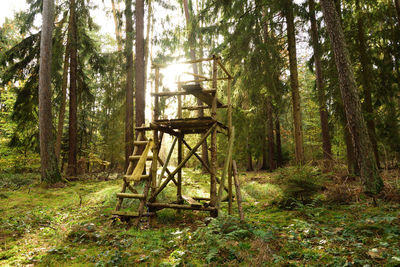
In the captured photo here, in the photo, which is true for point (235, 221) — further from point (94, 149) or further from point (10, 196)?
point (94, 149)

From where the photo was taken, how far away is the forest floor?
360cm

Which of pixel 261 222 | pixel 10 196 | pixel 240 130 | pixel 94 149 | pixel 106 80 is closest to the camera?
pixel 261 222

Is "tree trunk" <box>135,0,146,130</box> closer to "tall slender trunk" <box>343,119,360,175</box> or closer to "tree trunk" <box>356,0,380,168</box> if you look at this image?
"tall slender trunk" <box>343,119,360,175</box>

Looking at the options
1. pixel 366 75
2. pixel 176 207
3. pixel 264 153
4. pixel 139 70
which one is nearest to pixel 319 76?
pixel 366 75

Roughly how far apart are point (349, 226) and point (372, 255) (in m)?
1.59

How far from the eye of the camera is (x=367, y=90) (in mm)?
10352

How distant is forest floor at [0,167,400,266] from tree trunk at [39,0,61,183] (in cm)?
364

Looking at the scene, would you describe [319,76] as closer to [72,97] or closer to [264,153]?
[264,153]

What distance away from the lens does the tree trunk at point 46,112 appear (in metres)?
10.9

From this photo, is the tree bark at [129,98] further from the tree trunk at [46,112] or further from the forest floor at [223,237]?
the forest floor at [223,237]

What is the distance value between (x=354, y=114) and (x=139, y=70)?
8857 mm

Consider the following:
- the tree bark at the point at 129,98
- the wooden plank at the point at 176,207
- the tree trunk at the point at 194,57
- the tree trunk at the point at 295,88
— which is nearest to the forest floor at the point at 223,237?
the wooden plank at the point at 176,207

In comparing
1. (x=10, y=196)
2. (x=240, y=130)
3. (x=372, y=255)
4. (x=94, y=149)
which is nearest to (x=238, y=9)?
(x=240, y=130)

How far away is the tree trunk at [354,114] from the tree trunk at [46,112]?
38.5ft
